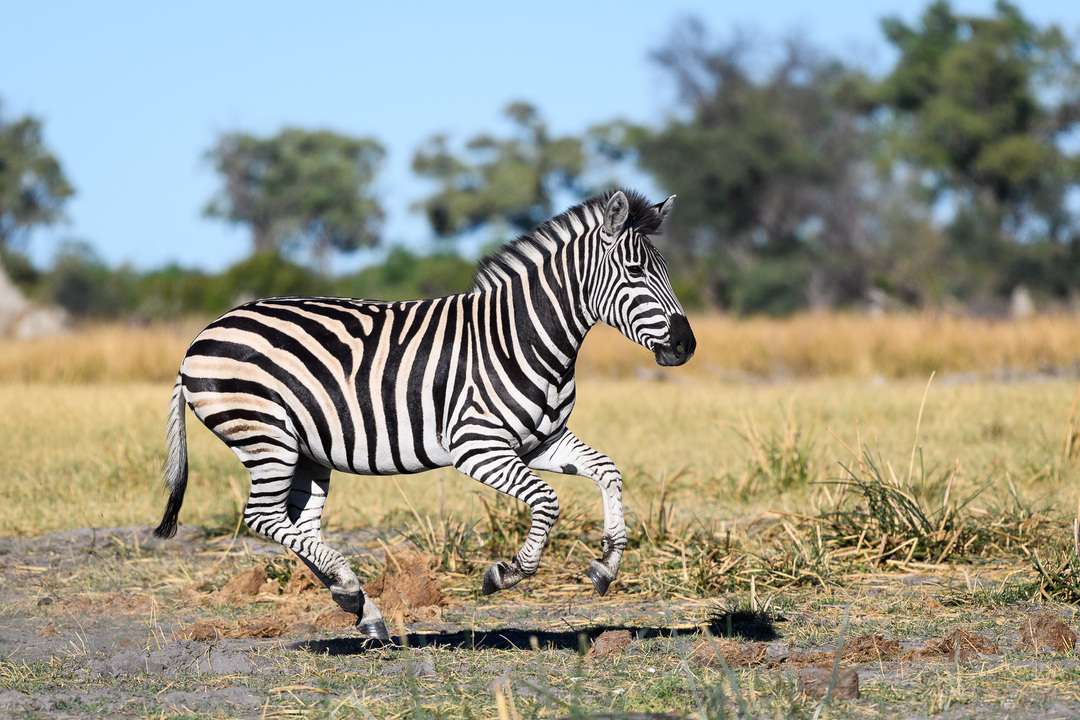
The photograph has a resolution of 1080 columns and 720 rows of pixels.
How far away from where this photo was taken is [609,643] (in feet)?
16.9

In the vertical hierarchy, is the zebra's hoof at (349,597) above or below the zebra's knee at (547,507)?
below

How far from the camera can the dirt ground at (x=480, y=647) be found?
4.43 meters

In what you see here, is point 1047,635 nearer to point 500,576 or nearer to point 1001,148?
point 500,576

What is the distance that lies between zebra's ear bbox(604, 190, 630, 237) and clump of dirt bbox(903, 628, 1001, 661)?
1874 mm

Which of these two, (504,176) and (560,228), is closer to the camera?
(560,228)

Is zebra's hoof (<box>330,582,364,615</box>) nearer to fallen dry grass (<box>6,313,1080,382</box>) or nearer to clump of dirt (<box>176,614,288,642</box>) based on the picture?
clump of dirt (<box>176,614,288,642</box>)

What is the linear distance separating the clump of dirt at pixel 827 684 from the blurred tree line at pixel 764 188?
995 inches

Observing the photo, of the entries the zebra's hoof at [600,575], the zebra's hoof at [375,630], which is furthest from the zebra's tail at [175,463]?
the zebra's hoof at [600,575]

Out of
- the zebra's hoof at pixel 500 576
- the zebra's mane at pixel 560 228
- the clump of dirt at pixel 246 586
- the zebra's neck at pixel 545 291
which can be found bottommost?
the clump of dirt at pixel 246 586

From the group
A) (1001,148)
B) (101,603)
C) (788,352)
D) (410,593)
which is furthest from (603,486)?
(1001,148)

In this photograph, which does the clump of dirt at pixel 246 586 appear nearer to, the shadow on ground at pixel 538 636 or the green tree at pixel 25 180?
the shadow on ground at pixel 538 636

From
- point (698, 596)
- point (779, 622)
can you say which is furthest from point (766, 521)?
point (779, 622)

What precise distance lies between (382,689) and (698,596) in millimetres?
2084

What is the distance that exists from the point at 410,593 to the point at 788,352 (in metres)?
11.5
